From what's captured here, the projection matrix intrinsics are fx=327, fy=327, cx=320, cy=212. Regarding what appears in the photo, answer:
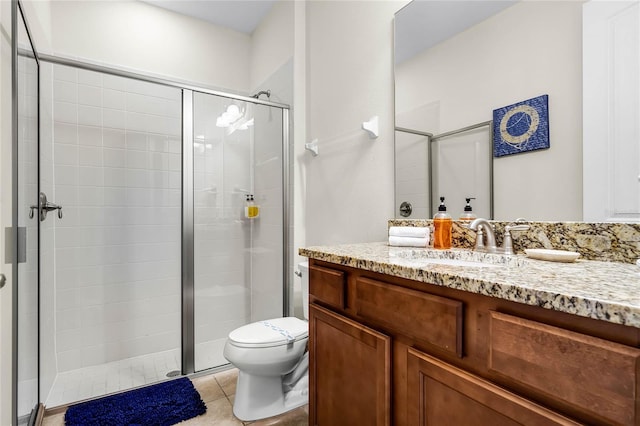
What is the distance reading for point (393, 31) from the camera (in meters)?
1.66

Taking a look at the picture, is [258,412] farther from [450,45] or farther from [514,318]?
[450,45]

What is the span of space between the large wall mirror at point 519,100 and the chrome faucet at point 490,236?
0.06 m

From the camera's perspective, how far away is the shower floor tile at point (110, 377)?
6.23 feet

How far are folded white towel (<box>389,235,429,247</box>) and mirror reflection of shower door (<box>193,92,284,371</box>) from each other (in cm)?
121

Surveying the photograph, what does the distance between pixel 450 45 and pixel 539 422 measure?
1.38 m

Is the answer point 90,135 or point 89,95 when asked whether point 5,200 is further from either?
point 89,95

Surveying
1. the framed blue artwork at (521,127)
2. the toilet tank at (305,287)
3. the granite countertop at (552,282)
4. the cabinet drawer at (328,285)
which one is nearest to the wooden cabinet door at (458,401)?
the granite countertop at (552,282)

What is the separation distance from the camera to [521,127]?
1171mm

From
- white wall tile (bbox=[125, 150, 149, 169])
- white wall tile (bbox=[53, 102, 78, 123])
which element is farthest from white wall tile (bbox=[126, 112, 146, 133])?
white wall tile (bbox=[53, 102, 78, 123])

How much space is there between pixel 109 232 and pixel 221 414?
4.87 feet

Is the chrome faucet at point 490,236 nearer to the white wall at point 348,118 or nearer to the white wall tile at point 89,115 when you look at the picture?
the white wall at point 348,118

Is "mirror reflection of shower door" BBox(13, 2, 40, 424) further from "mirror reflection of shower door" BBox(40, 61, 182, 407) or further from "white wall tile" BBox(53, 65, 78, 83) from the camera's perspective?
"white wall tile" BBox(53, 65, 78, 83)

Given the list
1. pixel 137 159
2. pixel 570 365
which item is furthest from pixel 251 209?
pixel 570 365

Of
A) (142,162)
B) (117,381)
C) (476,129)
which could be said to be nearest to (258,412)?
(117,381)
